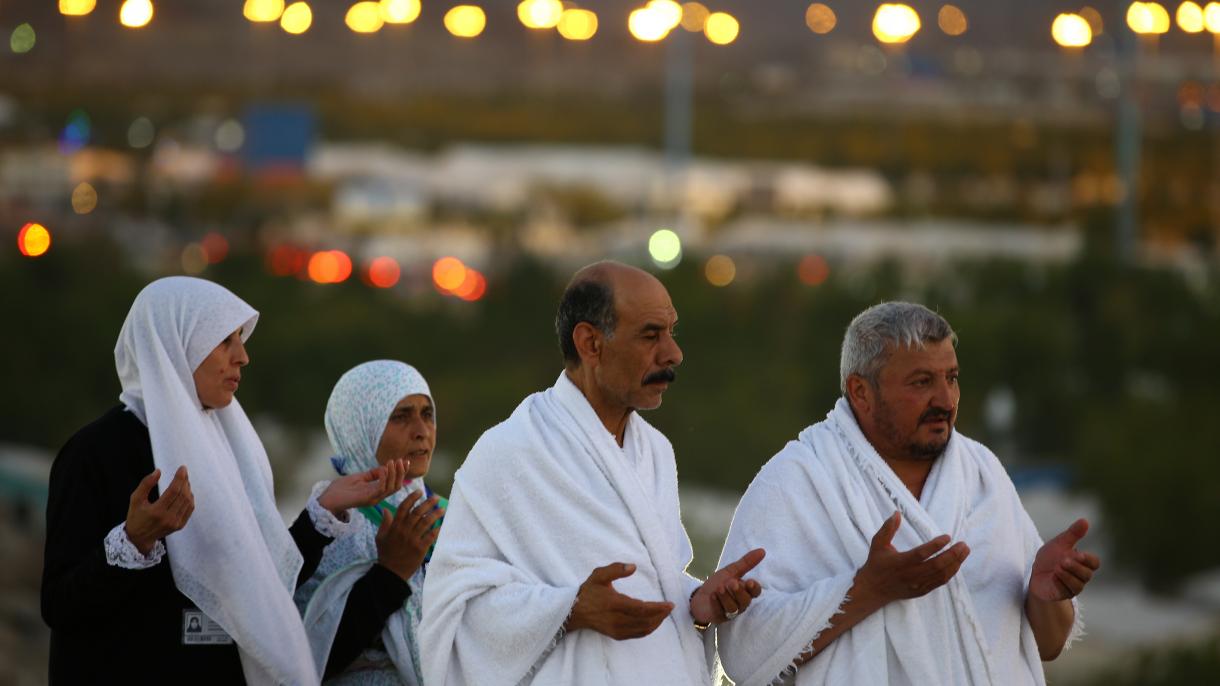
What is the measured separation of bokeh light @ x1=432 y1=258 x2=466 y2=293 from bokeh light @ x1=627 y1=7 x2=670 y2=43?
1359 centimetres

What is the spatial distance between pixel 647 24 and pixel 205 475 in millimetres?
17257

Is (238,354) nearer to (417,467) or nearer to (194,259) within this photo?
(417,467)

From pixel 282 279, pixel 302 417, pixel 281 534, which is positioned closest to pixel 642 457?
pixel 281 534

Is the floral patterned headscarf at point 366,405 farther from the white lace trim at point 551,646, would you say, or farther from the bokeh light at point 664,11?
the bokeh light at point 664,11

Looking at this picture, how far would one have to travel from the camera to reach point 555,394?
3.58m

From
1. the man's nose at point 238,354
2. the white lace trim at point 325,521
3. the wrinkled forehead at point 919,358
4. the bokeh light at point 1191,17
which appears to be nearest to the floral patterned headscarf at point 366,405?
the white lace trim at point 325,521

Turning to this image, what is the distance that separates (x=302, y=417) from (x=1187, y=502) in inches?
414

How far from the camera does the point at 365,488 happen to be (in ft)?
12.4

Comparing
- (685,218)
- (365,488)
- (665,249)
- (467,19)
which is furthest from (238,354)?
(685,218)

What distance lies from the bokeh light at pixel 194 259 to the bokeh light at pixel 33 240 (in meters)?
2.42

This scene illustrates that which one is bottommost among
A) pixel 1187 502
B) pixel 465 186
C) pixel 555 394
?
pixel 1187 502

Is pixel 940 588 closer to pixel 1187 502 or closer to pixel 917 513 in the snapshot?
pixel 917 513

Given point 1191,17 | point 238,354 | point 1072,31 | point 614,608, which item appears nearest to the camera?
point 614,608

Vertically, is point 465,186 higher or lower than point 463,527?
higher
